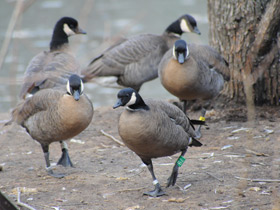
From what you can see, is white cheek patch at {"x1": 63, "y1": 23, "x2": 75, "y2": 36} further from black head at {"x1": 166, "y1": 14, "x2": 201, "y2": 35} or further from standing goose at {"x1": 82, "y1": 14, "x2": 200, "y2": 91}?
black head at {"x1": 166, "y1": 14, "x2": 201, "y2": 35}

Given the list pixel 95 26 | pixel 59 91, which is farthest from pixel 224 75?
pixel 95 26

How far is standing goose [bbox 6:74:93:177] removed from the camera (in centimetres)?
588

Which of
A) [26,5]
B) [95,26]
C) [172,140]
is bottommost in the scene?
[95,26]

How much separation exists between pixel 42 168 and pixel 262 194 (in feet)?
9.37

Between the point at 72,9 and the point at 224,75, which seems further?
the point at 72,9

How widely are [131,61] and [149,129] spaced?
157 inches

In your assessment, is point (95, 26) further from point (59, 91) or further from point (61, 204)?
point (61, 204)

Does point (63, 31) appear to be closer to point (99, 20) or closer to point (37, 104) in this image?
point (37, 104)

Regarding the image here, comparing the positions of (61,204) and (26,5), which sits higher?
(26,5)

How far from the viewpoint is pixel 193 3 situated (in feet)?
66.9

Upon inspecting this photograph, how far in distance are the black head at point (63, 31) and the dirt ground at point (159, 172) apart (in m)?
1.60

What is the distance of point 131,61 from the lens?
8836 millimetres

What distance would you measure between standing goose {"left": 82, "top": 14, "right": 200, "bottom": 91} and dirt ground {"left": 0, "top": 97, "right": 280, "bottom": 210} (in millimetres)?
1169

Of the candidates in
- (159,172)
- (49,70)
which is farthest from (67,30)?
(159,172)
